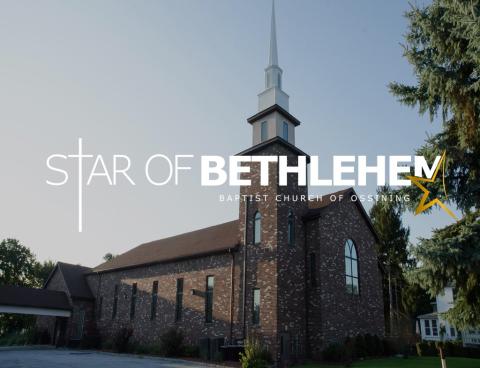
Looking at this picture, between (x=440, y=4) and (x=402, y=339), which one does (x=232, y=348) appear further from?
(x=440, y=4)

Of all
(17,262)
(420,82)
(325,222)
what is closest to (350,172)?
(325,222)

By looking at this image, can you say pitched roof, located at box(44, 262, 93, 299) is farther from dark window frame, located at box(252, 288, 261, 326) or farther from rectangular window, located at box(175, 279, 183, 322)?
dark window frame, located at box(252, 288, 261, 326)

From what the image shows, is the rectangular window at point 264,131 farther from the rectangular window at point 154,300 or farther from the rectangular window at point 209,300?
the rectangular window at point 154,300

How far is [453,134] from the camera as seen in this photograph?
13305 millimetres

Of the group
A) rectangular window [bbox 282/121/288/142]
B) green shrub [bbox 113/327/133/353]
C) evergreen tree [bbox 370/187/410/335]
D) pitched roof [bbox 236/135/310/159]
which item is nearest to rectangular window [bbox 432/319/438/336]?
evergreen tree [bbox 370/187/410/335]

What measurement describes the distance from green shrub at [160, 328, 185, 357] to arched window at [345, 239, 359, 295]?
1012 cm

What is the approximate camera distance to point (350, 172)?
22016 mm

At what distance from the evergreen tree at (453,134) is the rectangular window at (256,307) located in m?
9.89

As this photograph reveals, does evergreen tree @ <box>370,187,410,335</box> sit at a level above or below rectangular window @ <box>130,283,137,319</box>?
above

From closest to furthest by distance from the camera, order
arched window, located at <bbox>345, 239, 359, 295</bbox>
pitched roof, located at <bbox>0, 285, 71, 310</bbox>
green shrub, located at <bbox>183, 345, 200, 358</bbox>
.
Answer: green shrub, located at <bbox>183, 345, 200, 358</bbox> → arched window, located at <bbox>345, 239, 359, 295</bbox> → pitched roof, located at <bbox>0, 285, 71, 310</bbox>

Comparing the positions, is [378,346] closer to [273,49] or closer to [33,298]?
[273,49]

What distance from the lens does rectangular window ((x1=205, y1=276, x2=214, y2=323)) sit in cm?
2283

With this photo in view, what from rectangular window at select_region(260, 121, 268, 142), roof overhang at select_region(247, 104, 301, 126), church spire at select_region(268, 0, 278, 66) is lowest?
rectangular window at select_region(260, 121, 268, 142)

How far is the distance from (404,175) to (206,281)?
1440cm
